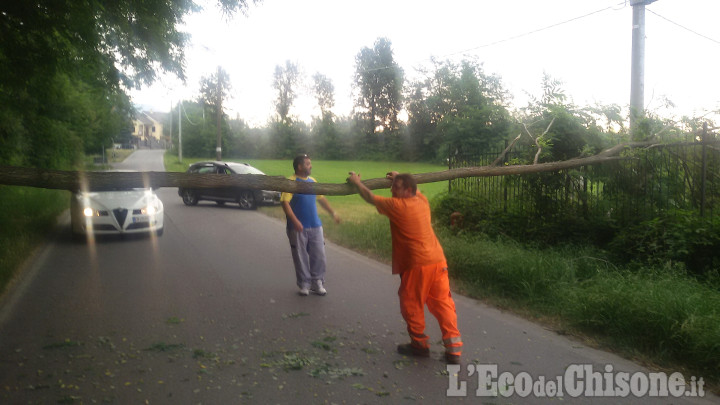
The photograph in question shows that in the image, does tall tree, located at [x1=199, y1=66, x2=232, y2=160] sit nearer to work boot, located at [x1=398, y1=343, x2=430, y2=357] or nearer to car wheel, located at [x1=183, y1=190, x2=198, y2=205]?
car wheel, located at [x1=183, y1=190, x2=198, y2=205]

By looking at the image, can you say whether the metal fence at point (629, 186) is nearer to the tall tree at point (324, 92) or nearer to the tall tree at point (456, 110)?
the tall tree at point (456, 110)

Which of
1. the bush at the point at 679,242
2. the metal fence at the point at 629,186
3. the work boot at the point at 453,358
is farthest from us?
the metal fence at the point at 629,186

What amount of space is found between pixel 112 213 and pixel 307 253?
6.81m

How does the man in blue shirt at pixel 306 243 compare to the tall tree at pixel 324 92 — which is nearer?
the man in blue shirt at pixel 306 243

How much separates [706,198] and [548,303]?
313 cm

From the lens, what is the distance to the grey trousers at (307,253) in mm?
7668

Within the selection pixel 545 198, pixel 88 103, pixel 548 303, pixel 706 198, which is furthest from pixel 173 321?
pixel 88 103

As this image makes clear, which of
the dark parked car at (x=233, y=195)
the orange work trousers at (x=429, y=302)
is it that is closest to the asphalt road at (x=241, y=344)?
the orange work trousers at (x=429, y=302)

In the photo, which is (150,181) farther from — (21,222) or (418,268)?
(21,222)

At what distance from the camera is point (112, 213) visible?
1274 cm

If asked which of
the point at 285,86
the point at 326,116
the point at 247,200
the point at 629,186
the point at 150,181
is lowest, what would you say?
the point at 247,200

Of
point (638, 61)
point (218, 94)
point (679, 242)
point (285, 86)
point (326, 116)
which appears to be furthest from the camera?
point (285, 86)

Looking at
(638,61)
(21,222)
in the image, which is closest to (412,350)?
(638,61)

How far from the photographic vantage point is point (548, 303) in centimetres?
698
